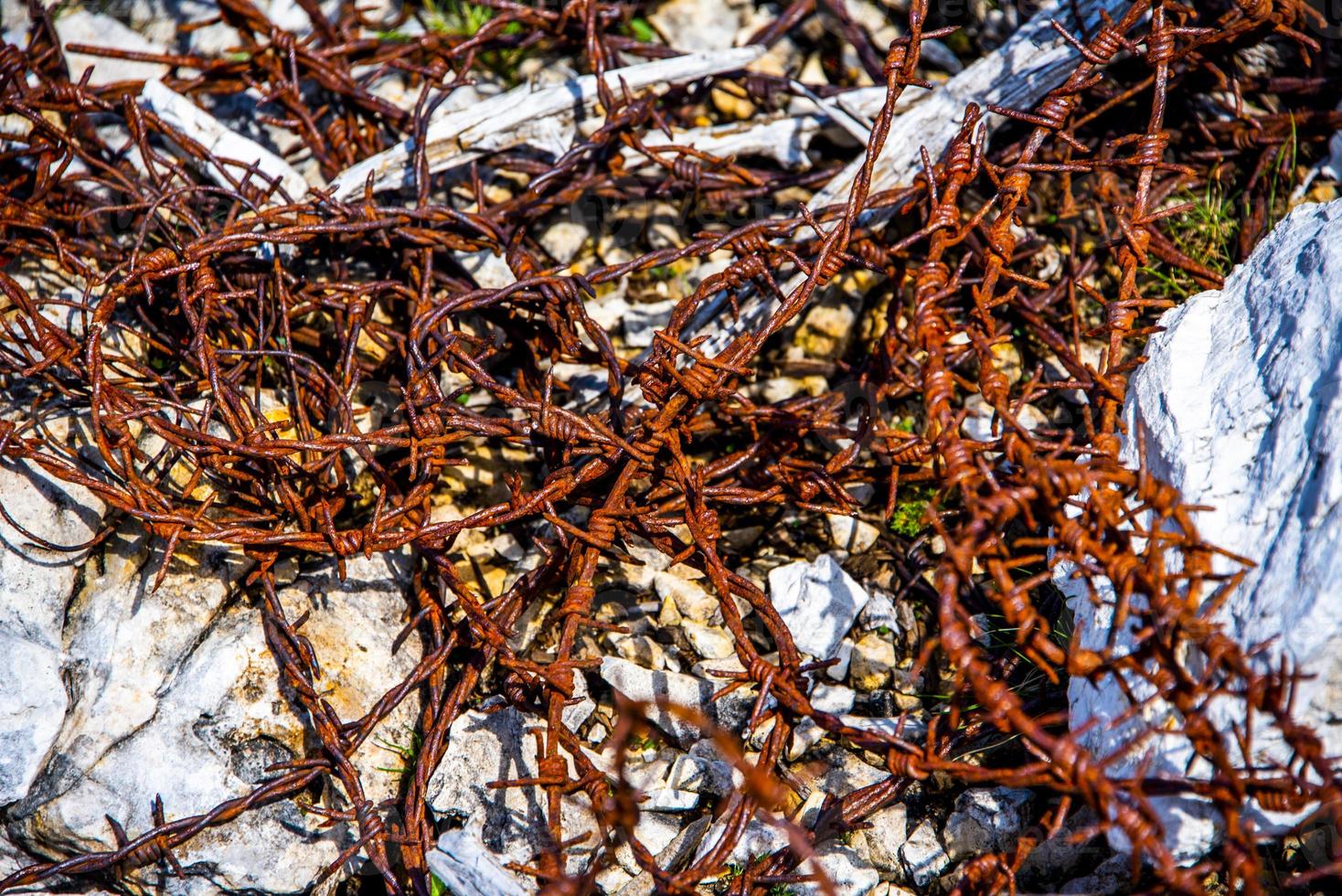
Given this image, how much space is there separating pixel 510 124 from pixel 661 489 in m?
1.39

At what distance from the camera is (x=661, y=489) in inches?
99.6

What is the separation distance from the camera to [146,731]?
2482mm

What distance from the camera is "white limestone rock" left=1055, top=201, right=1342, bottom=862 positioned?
1.81 metres

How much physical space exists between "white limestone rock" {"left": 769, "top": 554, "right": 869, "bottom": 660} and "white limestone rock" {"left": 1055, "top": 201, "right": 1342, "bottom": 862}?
58 centimetres

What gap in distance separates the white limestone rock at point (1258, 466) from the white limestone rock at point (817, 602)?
1.89ft

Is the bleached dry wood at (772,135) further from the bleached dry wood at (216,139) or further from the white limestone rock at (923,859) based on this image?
the white limestone rock at (923,859)

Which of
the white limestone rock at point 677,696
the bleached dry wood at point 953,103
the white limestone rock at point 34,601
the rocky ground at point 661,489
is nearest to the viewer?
the rocky ground at point 661,489

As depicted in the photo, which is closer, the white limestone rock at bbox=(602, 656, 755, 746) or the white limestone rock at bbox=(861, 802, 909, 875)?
the white limestone rock at bbox=(861, 802, 909, 875)

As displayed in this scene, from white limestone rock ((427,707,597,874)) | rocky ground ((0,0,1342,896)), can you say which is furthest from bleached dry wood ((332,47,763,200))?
white limestone rock ((427,707,597,874))

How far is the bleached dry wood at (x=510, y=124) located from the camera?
3066mm

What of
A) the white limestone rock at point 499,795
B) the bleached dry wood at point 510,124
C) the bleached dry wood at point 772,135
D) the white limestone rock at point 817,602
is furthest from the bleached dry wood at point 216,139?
the white limestone rock at point 817,602

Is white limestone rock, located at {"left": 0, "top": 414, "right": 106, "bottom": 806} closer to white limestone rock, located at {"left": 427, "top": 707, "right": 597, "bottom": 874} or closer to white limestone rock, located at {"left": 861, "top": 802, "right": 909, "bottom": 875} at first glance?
white limestone rock, located at {"left": 427, "top": 707, "right": 597, "bottom": 874}

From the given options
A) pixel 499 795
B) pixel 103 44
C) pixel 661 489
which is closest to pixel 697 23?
pixel 661 489

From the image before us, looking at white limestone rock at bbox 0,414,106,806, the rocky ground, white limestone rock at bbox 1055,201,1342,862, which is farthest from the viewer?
white limestone rock at bbox 0,414,106,806
